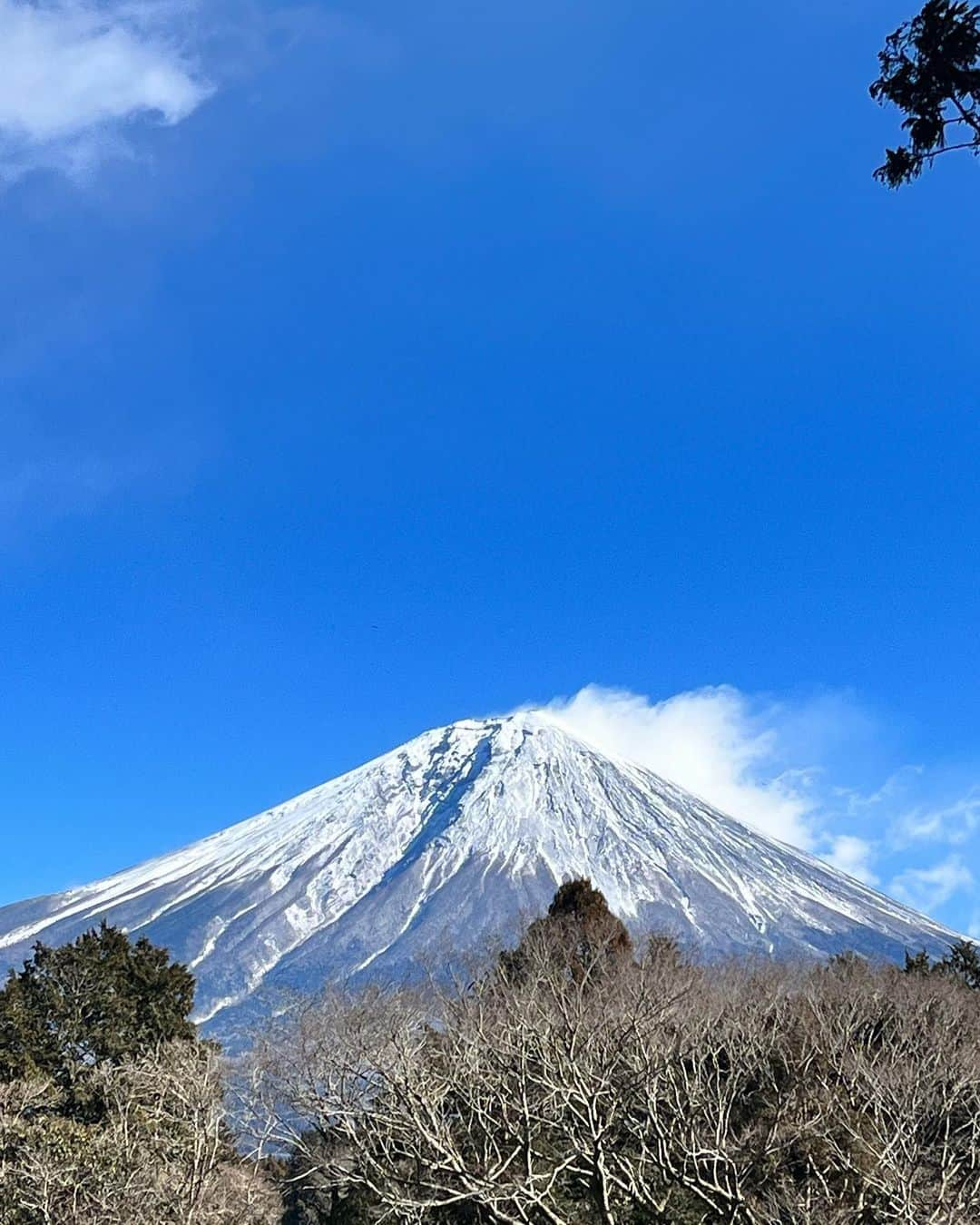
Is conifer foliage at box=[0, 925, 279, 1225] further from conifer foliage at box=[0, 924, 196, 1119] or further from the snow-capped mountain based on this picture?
the snow-capped mountain

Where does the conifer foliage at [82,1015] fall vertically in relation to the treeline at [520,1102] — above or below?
above

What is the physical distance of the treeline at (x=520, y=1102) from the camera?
13.4 metres

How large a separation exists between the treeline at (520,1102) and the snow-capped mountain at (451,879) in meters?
51.7

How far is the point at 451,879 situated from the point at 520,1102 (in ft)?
276

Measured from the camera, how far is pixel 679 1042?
1719 cm

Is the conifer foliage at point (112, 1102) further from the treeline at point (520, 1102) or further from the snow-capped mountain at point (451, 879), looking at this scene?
the snow-capped mountain at point (451, 879)

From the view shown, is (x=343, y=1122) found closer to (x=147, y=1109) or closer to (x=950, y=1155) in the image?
(x=147, y=1109)

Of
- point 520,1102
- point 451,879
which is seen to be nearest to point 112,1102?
point 520,1102

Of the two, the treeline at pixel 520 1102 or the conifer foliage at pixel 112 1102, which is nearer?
the treeline at pixel 520 1102

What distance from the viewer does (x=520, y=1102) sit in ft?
49.5

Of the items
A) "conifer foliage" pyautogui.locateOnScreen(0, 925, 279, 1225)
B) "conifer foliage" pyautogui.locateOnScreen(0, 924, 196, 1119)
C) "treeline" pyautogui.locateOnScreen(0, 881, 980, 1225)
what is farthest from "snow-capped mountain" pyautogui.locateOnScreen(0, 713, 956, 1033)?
"treeline" pyautogui.locateOnScreen(0, 881, 980, 1225)

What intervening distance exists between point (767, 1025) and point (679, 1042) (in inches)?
151

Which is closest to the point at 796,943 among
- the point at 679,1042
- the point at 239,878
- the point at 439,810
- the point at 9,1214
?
the point at 439,810

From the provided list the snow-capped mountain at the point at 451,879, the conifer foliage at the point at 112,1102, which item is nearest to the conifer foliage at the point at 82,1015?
the conifer foliage at the point at 112,1102
